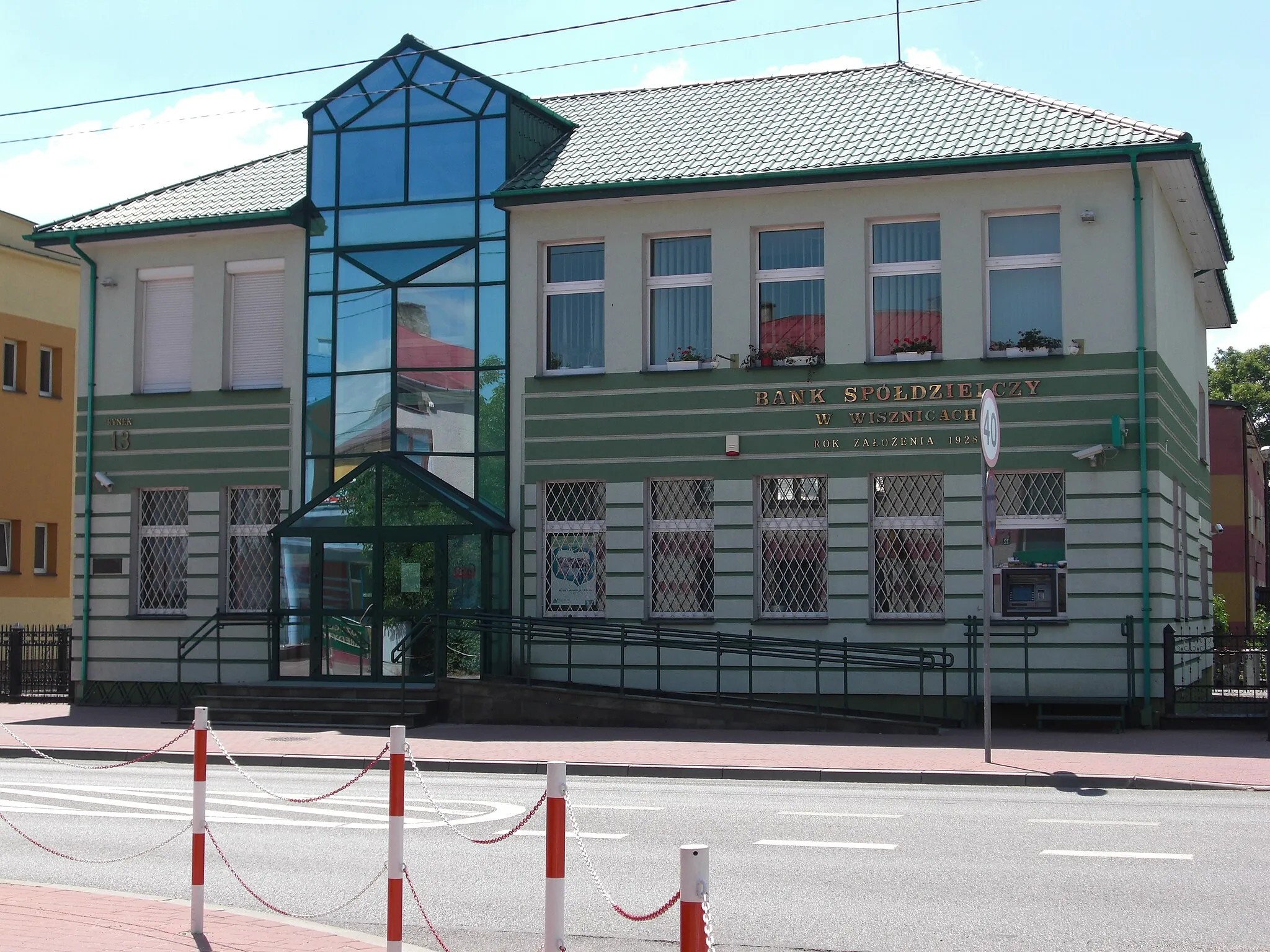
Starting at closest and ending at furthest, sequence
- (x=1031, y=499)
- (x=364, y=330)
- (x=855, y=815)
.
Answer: (x=855, y=815), (x=1031, y=499), (x=364, y=330)

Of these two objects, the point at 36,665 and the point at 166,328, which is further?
the point at 36,665

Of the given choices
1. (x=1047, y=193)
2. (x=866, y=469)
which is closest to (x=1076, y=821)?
(x=866, y=469)

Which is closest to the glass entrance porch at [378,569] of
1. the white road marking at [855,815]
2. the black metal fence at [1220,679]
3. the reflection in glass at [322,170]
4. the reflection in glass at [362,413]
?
the reflection in glass at [362,413]

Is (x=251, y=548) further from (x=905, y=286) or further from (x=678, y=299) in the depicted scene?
(x=905, y=286)

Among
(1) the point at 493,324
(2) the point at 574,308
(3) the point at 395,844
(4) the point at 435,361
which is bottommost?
(3) the point at 395,844

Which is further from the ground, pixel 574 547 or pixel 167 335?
pixel 167 335

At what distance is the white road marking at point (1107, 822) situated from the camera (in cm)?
1207

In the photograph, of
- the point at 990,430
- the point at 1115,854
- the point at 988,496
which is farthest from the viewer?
the point at 988,496

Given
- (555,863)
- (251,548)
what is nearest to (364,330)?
(251,548)

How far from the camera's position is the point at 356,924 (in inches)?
348

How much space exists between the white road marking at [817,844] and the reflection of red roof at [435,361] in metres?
14.2

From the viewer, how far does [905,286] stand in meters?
23.0

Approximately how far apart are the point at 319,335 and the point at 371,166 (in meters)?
2.83

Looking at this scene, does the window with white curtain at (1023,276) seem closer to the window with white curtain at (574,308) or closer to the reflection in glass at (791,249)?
the reflection in glass at (791,249)
